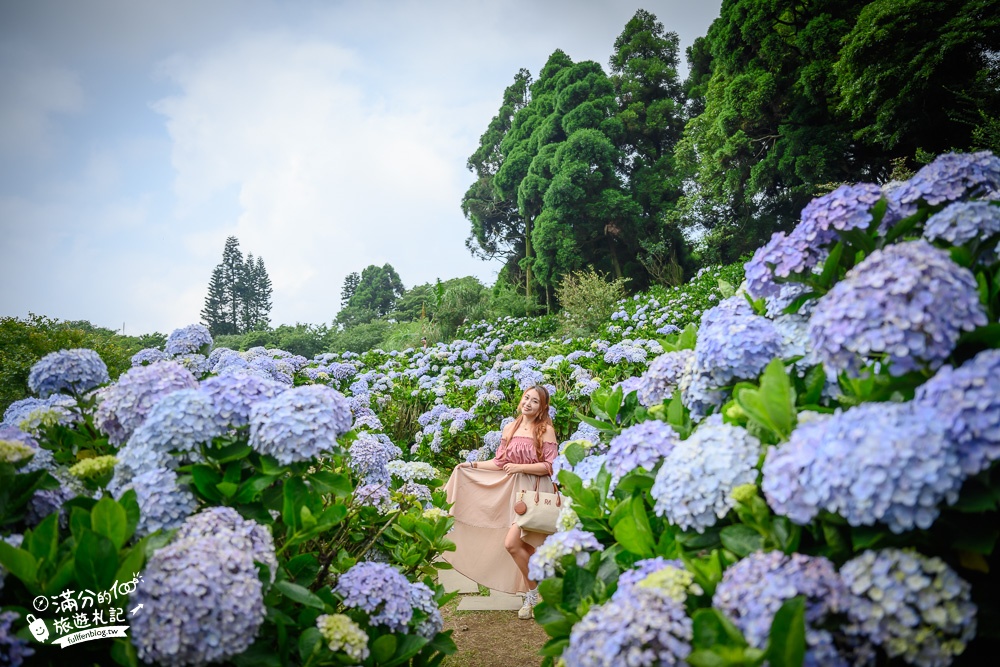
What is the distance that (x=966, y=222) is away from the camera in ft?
3.96

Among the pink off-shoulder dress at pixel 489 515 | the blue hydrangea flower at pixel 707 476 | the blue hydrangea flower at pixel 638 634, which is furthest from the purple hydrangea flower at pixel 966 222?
the pink off-shoulder dress at pixel 489 515

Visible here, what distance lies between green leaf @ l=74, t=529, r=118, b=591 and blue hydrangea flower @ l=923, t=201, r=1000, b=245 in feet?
6.51

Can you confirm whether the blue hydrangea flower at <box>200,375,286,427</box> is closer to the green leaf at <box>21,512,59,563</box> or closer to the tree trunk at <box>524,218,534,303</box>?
the green leaf at <box>21,512,59,563</box>

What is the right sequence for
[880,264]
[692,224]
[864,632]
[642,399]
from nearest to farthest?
[864,632] → [880,264] → [642,399] → [692,224]

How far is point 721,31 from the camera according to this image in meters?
12.2

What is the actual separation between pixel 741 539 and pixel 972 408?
50 cm

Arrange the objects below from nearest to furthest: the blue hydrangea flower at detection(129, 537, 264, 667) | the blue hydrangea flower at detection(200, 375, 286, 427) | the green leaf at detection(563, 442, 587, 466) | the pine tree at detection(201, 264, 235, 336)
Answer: the blue hydrangea flower at detection(129, 537, 264, 667) < the blue hydrangea flower at detection(200, 375, 286, 427) < the green leaf at detection(563, 442, 587, 466) < the pine tree at detection(201, 264, 235, 336)

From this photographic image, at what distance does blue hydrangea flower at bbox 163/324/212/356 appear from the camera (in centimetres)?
276

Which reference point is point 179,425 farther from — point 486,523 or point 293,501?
point 486,523

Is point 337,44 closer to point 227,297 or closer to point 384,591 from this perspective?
point 384,591

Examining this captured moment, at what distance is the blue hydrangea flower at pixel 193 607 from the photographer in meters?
1.07

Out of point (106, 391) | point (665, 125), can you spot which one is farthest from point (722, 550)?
point (665, 125)

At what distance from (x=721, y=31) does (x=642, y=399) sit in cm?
1342

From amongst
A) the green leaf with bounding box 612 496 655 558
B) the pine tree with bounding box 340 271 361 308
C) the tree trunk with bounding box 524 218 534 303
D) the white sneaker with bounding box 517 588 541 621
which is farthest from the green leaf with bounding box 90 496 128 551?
the pine tree with bounding box 340 271 361 308
